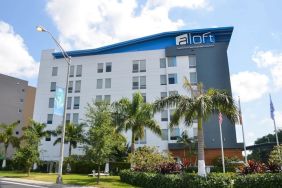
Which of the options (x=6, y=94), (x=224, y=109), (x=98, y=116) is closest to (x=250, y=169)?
(x=224, y=109)

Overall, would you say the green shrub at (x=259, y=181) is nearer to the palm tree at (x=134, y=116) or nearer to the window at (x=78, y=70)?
the palm tree at (x=134, y=116)

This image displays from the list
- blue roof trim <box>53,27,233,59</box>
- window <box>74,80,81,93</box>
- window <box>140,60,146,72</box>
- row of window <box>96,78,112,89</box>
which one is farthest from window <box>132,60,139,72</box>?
window <box>74,80,81,93</box>

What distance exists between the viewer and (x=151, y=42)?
2264 inches

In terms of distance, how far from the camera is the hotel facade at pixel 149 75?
165 feet

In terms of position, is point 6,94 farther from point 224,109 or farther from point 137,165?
point 224,109

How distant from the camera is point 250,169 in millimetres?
19734

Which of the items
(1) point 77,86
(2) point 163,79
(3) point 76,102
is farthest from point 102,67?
(2) point 163,79

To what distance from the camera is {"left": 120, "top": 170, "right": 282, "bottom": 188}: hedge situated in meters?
16.7

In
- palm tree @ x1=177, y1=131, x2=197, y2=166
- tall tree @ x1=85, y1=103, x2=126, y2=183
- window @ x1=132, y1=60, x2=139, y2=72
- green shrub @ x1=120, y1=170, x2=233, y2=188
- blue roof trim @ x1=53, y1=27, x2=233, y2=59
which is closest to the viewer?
green shrub @ x1=120, y1=170, x2=233, y2=188

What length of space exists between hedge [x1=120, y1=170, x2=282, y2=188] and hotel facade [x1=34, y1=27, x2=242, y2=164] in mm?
26242

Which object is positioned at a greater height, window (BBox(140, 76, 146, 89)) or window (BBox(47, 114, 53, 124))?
window (BBox(140, 76, 146, 89))

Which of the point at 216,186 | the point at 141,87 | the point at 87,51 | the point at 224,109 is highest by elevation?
the point at 87,51

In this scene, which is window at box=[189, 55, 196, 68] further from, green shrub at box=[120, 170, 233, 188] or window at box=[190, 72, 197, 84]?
green shrub at box=[120, 170, 233, 188]

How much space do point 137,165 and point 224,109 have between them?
1038 centimetres
